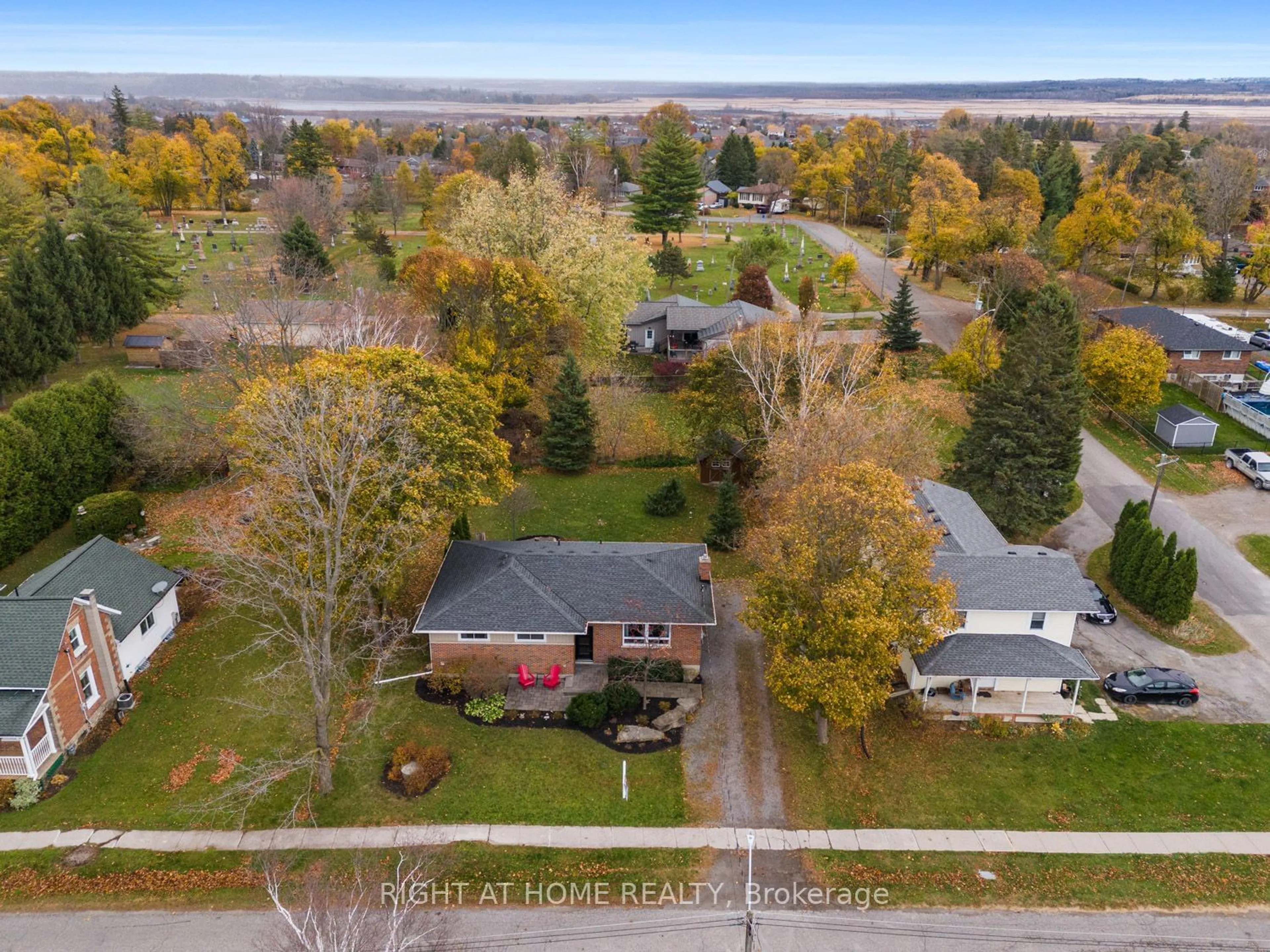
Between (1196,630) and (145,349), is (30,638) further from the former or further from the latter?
(145,349)

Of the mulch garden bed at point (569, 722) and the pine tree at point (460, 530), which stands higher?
the pine tree at point (460, 530)

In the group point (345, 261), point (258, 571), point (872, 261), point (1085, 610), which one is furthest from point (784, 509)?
point (872, 261)

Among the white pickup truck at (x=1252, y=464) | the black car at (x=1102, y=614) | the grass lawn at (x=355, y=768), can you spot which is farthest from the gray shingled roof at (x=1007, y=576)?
the white pickup truck at (x=1252, y=464)

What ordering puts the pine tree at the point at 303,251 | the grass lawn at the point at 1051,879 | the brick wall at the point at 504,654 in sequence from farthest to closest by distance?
the pine tree at the point at 303,251, the brick wall at the point at 504,654, the grass lawn at the point at 1051,879

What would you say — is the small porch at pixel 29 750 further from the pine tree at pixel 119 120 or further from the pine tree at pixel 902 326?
the pine tree at pixel 119 120

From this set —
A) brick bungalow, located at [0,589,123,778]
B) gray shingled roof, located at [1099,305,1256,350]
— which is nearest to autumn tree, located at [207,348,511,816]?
brick bungalow, located at [0,589,123,778]

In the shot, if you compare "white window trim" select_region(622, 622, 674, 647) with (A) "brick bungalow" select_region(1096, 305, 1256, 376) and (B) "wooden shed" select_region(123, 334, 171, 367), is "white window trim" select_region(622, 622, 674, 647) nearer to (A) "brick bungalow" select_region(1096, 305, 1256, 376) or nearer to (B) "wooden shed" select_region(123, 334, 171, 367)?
(A) "brick bungalow" select_region(1096, 305, 1256, 376)

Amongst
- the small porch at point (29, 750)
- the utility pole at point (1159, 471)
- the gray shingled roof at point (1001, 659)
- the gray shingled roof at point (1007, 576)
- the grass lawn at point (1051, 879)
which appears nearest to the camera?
the grass lawn at point (1051, 879)
